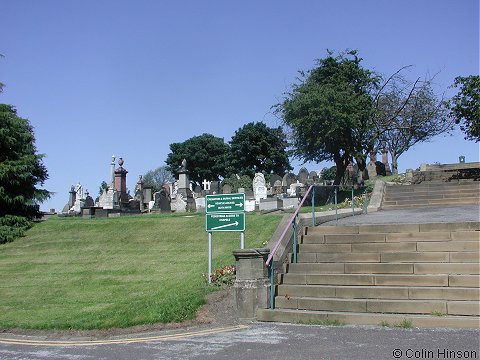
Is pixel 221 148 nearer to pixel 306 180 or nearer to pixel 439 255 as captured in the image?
pixel 306 180

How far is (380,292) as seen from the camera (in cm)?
940

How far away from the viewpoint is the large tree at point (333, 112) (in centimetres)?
3036

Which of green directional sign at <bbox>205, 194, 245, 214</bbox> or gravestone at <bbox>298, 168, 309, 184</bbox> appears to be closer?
green directional sign at <bbox>205, 194, 245, 214</bbox>

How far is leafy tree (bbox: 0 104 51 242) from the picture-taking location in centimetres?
2369

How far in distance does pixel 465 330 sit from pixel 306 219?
17.8 ft

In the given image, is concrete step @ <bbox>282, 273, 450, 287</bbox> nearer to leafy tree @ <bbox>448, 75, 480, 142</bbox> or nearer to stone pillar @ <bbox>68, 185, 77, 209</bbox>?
leafy tree @ <bbox>448, 75, 480, 142</bbox>

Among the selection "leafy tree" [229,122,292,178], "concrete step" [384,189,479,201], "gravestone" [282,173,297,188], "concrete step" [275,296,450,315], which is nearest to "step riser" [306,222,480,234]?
"concrete step" [275,296,450,315]

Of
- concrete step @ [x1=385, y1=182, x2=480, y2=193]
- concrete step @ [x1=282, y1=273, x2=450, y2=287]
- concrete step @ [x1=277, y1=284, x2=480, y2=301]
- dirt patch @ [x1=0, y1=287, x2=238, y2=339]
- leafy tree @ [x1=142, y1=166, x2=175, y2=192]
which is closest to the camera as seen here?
concrete step @ [x1=277, y1=284, x2=480, y2=301]

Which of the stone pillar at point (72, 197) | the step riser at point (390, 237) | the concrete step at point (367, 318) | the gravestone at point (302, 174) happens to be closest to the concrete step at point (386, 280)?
the concrete step at point (367, 318)

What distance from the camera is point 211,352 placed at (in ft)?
24.5

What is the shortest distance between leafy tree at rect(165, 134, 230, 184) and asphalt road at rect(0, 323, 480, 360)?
8801cm

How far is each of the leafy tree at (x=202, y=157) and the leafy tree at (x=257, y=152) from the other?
6.37 metres

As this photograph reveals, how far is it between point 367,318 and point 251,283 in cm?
234

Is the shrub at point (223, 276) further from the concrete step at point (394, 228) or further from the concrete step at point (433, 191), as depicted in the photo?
the concrete step at point (433, 191)
